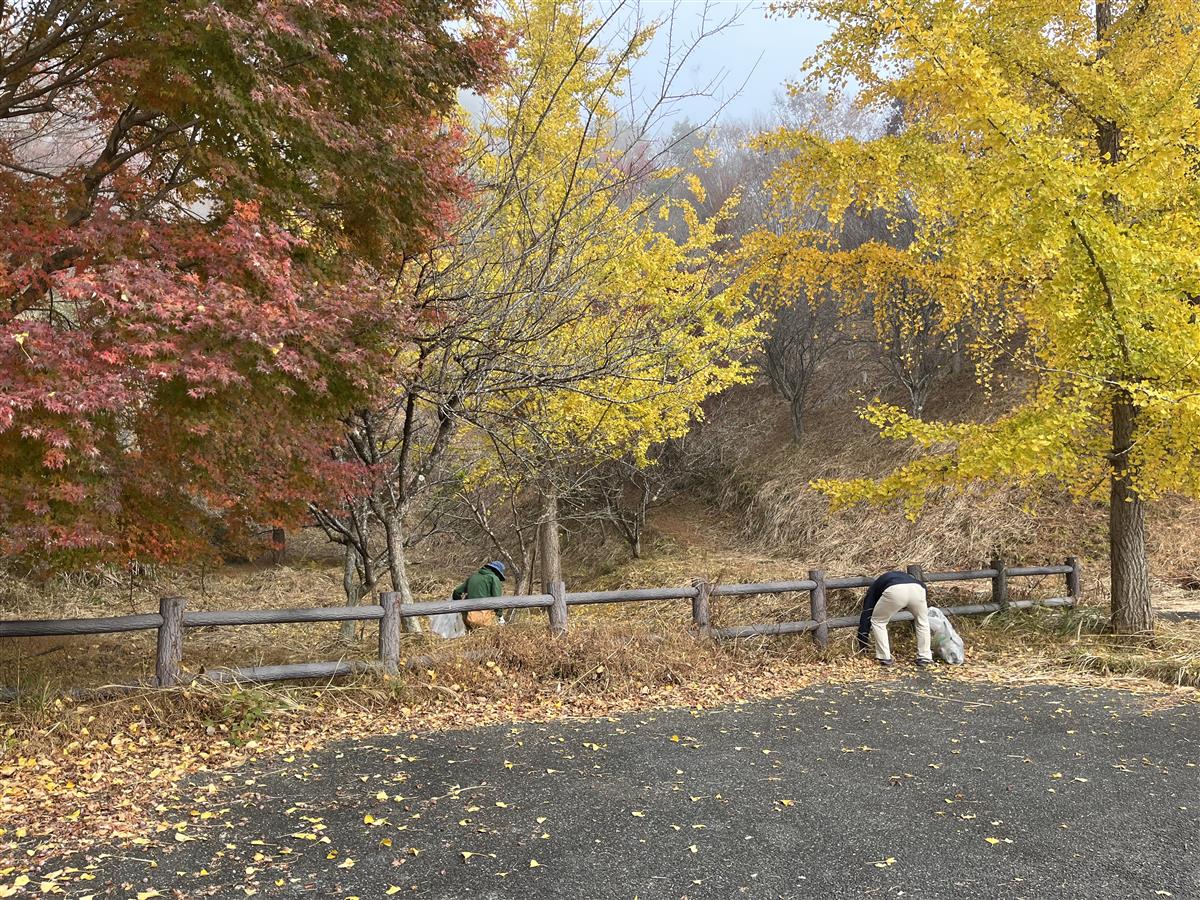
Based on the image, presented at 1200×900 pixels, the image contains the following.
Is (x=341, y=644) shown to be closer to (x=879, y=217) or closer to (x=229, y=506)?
(x=229, y=506)

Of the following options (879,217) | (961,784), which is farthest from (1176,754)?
(879,217)

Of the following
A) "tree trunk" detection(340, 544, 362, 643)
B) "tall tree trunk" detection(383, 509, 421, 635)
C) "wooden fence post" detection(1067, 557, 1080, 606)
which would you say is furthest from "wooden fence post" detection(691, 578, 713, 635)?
"wooden fence post" detection(1067, 557, 1080, 606)

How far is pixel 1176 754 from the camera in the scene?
16.8 feet

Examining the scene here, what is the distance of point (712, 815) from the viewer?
13.4 feet

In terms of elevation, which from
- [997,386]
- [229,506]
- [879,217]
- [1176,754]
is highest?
[879,217]

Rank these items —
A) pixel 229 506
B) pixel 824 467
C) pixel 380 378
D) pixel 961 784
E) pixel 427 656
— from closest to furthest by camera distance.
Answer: pixel 961 784
pixel 380 378
pixel 229 506
pixel 427 656
pixel 824 467

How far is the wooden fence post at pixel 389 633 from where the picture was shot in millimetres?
6480

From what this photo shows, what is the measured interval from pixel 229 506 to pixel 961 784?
215 inches

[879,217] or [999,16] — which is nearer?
[999,16]

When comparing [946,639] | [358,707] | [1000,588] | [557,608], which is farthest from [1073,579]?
[358,707]

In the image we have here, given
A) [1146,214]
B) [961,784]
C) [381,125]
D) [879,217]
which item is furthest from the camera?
[879,217]

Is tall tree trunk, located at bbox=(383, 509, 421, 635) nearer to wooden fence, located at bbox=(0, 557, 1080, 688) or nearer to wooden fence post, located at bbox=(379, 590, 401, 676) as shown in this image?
wooden fence, located at bbox=(0, 557, 1080, 688)

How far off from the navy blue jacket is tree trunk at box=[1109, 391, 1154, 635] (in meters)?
2.25

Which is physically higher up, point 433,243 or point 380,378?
point 433,243
